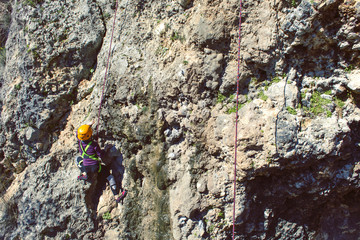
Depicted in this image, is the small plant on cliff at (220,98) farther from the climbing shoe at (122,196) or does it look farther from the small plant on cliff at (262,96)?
the climbing shoe at (122,196)

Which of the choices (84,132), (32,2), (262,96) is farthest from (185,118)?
(32,2)

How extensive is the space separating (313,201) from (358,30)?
231 centimetres

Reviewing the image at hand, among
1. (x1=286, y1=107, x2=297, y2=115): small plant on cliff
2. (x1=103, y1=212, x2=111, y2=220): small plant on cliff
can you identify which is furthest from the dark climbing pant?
(x1=286, y1=107, x2=297, y2=115): small plant on cliff

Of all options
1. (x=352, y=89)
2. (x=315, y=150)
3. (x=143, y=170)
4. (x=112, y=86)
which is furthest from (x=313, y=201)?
(x=112, y=86)

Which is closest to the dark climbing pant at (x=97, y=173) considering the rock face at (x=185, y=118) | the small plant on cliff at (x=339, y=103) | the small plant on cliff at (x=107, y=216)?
the rock face at (x=185, y=118)

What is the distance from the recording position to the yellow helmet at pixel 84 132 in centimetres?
419

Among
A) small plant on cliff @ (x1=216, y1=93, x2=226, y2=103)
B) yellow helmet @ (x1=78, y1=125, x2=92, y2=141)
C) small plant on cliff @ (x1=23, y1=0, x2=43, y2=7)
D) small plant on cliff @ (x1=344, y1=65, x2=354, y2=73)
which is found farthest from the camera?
small plant on cliff @ (x1=23, y1=0, x2=43, y2=7)

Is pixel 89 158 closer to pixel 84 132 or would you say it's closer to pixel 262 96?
pixel 84 132

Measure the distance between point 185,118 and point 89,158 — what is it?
6.04 ft

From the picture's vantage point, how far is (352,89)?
3.00 meters

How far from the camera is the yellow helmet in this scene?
4.19 meters

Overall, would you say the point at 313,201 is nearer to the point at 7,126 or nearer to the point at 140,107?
the point at 140,107

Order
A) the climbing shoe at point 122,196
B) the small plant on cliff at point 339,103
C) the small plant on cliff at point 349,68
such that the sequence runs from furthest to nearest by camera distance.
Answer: the climbing shoe at point 122,196 → the small plant on cliff at point 339,103 → the small plant on cliff at point 349,68

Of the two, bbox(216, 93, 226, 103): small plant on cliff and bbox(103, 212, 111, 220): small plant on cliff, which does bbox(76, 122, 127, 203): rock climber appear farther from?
bbox(216, 93, 226, 103): small plant on cliff
